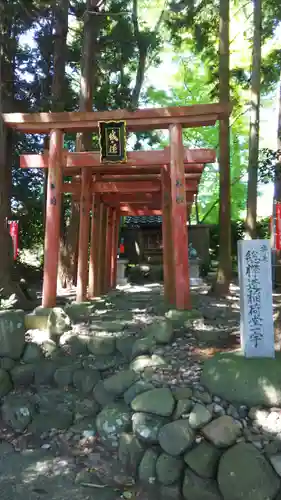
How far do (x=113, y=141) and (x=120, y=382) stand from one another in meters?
4.13

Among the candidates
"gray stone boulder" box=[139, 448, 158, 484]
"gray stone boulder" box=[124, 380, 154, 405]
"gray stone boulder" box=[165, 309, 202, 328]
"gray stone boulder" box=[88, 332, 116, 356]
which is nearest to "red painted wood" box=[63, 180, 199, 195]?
"gray stone boulder" box=[165, 309, 202, 328]

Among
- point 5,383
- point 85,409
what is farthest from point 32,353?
point 85,409

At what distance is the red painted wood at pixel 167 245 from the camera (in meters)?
8.52

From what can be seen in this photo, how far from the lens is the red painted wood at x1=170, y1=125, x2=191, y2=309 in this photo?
6.86 m

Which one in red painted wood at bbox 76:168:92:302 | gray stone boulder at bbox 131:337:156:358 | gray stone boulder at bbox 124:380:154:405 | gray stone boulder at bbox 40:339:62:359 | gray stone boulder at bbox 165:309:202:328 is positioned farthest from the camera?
red painted wood at bbox 76:168:92:302

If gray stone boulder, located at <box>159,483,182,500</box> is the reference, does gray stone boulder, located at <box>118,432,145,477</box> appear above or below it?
above

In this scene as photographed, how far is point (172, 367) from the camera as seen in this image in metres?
4.93

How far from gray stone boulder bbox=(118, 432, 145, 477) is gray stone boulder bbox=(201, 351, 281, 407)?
0.91 m

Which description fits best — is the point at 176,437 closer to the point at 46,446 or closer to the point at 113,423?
the point at 113,423

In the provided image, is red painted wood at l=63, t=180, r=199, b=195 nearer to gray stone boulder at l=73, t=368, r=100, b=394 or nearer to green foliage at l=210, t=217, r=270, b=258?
gray stone boulder at l=73, t=368, r=100, b=394

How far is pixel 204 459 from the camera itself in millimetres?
3709

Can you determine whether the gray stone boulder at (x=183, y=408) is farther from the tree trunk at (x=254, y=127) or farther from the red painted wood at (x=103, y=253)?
the tree trunk at (x=254, y=127)

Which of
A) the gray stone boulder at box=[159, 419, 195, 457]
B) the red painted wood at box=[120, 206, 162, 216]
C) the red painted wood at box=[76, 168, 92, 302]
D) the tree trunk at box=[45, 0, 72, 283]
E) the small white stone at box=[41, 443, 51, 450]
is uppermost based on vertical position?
the tree trunk at box=[45, 0, 72, 283]

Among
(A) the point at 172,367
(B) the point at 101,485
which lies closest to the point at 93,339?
(A) the point at 172,367
